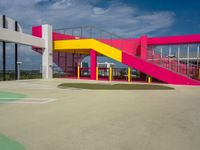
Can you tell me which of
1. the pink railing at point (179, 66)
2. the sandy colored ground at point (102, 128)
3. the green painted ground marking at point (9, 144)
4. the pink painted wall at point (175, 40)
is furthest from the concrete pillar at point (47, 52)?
the green painted ground marking at point (9, 144)

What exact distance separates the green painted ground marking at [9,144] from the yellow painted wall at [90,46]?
19.2 meters

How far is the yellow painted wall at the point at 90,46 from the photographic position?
76.8ft

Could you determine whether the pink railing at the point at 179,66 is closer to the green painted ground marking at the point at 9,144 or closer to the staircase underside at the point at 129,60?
the staircase underside at the point at 129,60

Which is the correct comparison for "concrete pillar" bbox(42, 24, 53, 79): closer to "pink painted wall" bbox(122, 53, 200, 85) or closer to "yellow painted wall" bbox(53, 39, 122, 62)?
"yellow painted wall" bbox(53, 39, 122, 62)

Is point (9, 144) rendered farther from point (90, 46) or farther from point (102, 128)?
point (90, 46)

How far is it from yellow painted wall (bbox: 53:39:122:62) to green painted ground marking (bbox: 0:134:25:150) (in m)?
19.2

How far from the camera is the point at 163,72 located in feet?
65.6

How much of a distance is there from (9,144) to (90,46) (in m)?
21.8

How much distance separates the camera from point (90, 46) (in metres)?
25.4

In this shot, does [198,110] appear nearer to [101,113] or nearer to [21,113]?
[101,113]

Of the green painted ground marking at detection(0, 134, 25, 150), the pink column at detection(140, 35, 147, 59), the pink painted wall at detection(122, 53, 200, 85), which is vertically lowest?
the green painted ground marking at detection(0, 134, 25, 150)

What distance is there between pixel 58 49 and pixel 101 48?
261 inches

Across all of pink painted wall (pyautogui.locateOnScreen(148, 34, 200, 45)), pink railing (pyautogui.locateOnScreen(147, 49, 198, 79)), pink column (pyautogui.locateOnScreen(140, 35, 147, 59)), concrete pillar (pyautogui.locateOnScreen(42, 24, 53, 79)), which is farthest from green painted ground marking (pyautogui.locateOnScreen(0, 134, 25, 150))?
concrete pillar (pyautogui.locateOnScreen(42, 24, 53, 79))

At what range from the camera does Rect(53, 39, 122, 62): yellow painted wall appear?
2342 cm
